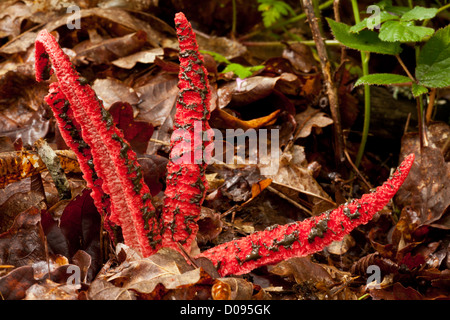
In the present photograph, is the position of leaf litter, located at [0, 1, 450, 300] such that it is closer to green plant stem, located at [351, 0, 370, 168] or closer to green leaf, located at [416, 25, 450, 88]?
green plant stem, located at [351, 0, 370, 168]

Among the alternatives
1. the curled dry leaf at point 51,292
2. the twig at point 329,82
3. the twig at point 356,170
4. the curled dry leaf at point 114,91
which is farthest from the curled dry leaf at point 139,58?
the curled dry leaf at point 51,292

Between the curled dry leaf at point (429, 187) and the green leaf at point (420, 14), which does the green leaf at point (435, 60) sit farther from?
the curled dry leaf at point (429, 187)

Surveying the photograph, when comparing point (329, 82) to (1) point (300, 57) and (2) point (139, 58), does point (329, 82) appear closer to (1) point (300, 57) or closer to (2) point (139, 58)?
(1) point (300, 57)

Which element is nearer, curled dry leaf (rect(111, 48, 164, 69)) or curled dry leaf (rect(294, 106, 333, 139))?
curled dry leaf (rect(294, 106, 333, 139))

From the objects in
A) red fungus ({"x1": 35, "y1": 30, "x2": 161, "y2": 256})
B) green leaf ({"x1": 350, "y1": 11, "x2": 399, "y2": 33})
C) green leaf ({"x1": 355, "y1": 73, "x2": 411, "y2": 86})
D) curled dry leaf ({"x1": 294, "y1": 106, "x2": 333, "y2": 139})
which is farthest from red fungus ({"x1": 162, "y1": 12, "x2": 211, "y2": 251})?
curled dry leaf ({"x1": 294, "y1": 106, "x2": 333, "y2": 139})

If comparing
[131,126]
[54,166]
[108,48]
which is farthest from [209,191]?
[108,48]

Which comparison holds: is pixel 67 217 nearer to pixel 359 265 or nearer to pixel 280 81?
pixel 359 265
